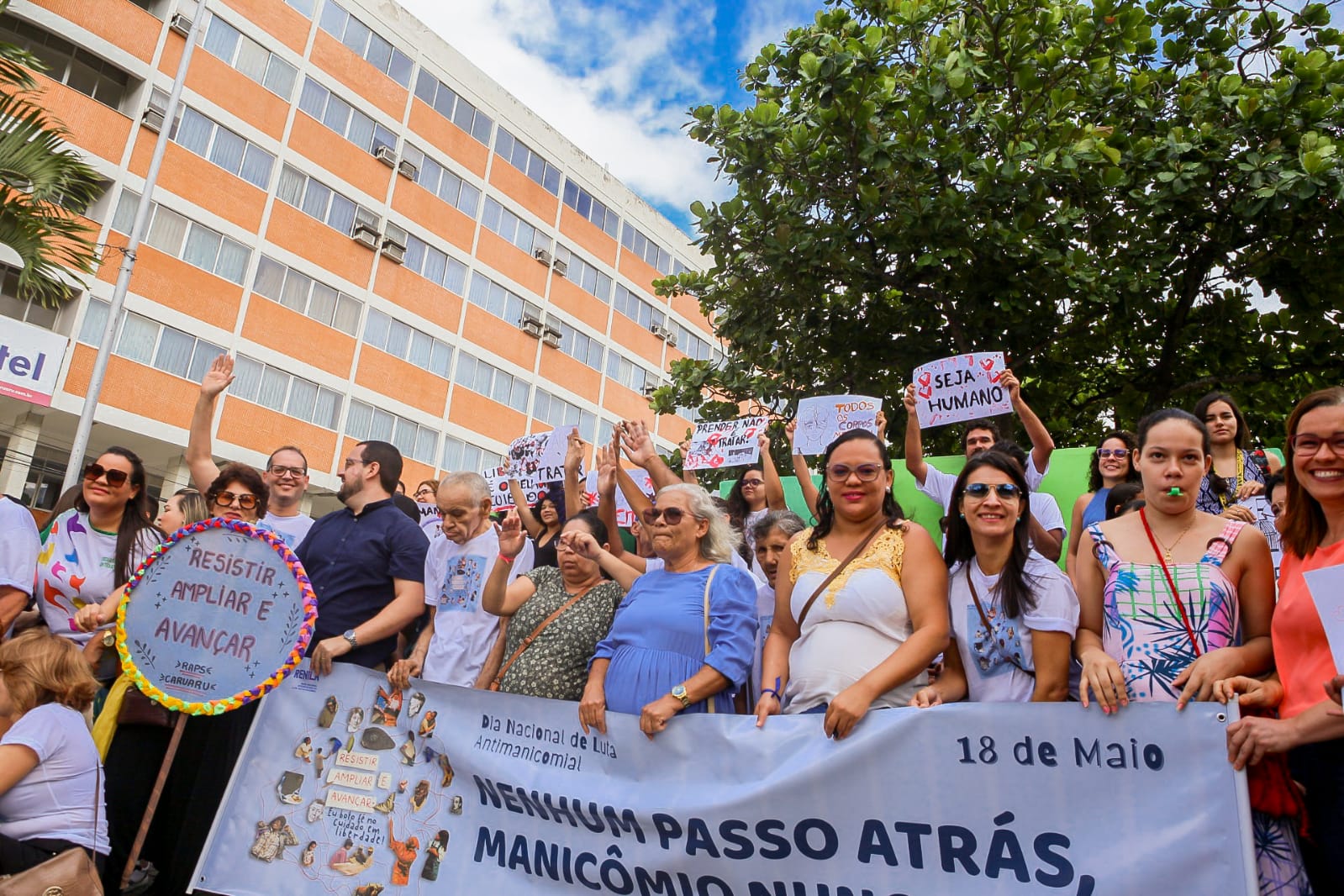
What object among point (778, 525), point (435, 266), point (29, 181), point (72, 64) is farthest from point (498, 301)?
point (778, 525)

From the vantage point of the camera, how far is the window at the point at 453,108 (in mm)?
29359

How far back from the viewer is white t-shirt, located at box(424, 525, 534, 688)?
548cm

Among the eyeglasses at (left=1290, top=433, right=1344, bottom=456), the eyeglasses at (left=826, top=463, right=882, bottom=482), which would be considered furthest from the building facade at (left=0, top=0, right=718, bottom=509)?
the eyeglasses at (left=1290, top=433, right=1344, bottom=456)

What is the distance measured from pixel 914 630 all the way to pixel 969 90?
21.8 ft

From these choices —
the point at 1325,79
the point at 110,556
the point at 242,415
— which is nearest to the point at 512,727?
the point at 110,556

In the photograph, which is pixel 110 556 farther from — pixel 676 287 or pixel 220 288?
pixel 220 288

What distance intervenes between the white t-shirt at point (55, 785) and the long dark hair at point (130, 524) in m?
1.28

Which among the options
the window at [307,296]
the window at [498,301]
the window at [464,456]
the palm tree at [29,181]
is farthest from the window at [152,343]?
the palm tree at [29,181]

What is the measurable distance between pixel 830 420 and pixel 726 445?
1.02 m

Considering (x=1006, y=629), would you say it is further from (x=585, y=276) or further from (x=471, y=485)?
(x=585, y=276)

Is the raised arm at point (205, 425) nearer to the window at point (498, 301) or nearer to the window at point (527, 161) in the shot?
the window at point (498, 301)

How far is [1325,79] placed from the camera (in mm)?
8531

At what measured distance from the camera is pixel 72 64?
21.2 meters

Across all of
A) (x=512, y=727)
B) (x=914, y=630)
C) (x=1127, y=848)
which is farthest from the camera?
(x=512, y=727)
